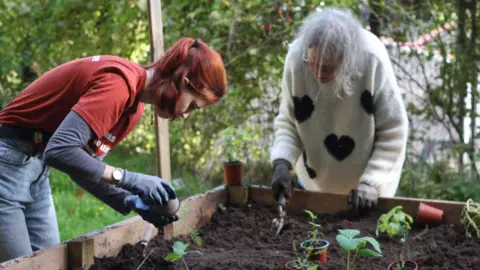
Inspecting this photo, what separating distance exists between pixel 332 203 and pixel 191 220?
698 mm

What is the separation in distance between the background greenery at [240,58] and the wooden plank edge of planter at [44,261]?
152cm

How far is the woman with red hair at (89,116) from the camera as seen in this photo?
153cm

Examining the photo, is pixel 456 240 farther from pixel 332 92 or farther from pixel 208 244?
pixel 208 244

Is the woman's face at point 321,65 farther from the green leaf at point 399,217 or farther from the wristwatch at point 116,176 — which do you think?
the wristwatch at point 116,176

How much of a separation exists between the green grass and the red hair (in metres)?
1.77

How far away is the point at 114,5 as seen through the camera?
4371 millimetres

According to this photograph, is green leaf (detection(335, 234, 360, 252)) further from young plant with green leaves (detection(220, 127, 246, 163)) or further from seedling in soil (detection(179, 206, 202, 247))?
young plant with green leaves (detection(220, 127, 246, 163))

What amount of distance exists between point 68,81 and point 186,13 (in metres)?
2.98

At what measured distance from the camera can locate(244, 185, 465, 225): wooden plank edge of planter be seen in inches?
96.4

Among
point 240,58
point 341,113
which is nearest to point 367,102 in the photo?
point 341,113

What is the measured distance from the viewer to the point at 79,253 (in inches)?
74.5

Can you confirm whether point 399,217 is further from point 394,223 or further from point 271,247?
point 271,247

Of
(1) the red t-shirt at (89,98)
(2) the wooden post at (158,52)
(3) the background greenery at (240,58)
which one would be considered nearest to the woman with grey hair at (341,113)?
(2) the wooden post at (158,52)

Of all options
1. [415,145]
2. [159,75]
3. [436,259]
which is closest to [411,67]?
[415,145]
